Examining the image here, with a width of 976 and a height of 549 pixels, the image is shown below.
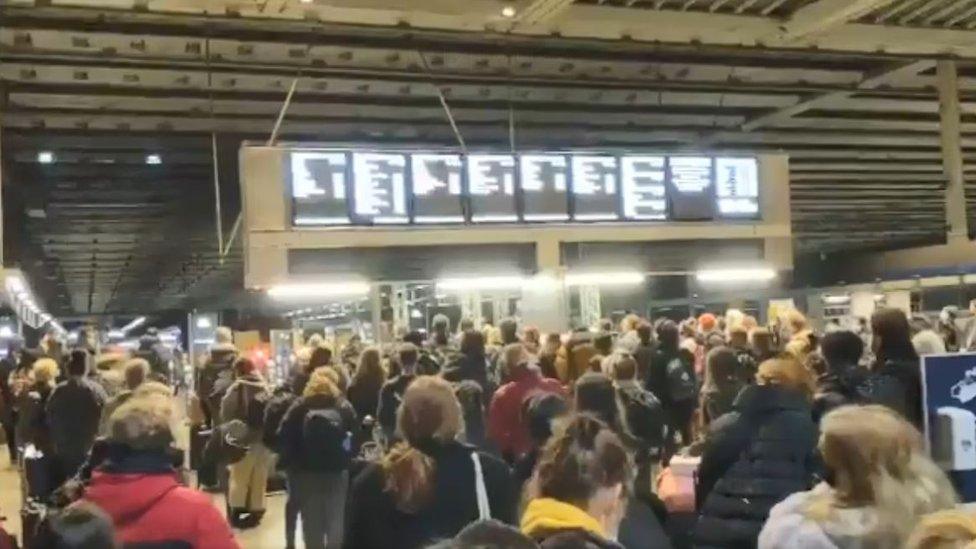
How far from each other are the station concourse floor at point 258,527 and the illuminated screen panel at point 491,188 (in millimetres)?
2590

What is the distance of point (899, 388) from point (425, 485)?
8.81ft

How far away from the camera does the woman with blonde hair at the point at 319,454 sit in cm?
705

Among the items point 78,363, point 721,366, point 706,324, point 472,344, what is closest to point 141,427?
point 721,366

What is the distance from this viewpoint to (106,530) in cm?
271

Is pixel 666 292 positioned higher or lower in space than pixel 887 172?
lower

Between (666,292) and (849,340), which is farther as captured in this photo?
(666,292)

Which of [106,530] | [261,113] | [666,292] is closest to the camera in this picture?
[106,530]

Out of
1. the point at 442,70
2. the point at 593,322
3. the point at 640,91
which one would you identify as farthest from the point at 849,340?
the point at 593,322

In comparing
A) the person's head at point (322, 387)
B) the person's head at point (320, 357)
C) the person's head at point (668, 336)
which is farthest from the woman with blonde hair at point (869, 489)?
the person's head at point (668, 336)

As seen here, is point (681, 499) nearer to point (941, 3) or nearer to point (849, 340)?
point (849, 340)

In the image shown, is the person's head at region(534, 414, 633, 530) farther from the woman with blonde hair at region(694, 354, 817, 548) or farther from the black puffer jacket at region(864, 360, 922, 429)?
the black puffer jacket at region(864, 360, 922, 429)

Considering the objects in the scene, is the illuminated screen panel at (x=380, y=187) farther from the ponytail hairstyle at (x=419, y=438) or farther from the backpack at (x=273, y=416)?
the ponytail hairstyle at (x=419, y=438)

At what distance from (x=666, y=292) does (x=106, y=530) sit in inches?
1080

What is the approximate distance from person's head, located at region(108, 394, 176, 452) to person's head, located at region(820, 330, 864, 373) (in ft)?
10.7
